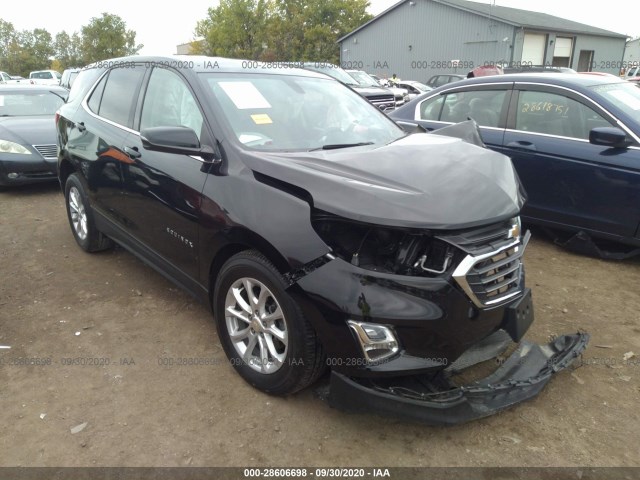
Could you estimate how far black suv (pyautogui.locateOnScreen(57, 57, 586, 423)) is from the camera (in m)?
2.17

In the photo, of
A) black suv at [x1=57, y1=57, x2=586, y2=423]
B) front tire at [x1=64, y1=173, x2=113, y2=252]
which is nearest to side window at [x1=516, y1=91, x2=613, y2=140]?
black suv at [x1=57, y1=57, x2=586, y2=423]

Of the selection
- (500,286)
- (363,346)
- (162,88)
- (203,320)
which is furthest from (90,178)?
(500,286)

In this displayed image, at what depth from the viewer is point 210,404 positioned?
2.70 m

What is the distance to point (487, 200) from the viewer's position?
2.36 m

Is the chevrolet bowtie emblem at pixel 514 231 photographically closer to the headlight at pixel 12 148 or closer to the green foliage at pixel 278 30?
the headlight at pixel 12 148

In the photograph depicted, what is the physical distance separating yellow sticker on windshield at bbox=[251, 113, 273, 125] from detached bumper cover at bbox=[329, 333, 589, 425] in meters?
1.57

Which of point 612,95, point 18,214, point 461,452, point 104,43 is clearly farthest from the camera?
point 104,43

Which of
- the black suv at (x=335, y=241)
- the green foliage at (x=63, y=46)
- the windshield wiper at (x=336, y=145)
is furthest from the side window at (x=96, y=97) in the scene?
the green foliage at (x=63, y=46)

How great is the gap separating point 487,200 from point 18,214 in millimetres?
6073

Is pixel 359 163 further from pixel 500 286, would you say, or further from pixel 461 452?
pixel 461 452

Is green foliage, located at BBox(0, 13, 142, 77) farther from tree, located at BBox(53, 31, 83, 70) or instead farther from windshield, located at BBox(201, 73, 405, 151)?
windshield, located at BBox(201, 73, 405, 151)

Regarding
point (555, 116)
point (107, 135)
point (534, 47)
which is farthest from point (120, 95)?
point (534, 47)

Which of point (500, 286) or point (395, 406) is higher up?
point (500, 286)

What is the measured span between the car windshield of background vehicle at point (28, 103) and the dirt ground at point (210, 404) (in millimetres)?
5209
